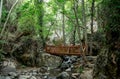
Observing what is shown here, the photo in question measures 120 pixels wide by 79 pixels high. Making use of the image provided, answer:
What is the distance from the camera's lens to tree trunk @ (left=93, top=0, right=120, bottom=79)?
688 centimetres

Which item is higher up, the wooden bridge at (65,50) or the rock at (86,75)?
the wooden bridge at (65,50)

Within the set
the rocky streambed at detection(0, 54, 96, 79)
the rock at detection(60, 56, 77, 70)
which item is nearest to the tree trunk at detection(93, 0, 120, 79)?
the rocky streambed at detection(0, 54, 96, 79)

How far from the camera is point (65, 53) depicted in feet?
58.8

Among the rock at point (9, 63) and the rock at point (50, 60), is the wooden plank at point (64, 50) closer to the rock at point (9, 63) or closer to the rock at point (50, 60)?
the rock at point (9, 63)

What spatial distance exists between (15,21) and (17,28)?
707mm

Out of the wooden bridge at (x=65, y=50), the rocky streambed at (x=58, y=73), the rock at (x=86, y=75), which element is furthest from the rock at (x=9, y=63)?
the rock at (x=86, y=75)

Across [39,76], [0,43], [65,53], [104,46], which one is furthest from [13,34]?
[104,46]

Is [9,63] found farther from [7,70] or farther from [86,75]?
[86,75]

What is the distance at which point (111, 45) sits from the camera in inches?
284

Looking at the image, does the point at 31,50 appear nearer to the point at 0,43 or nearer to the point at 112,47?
the point at 0,43

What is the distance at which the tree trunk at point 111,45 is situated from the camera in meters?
6.88

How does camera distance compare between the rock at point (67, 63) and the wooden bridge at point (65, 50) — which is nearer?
the wooden bridge at point (65, 50)

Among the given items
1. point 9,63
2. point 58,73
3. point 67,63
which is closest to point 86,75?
point 58,73

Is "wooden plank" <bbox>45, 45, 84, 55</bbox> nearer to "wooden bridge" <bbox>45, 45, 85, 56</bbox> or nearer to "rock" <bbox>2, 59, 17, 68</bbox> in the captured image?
"wooden bridge" <bbox>45, 45, 85, 56</bbox>
